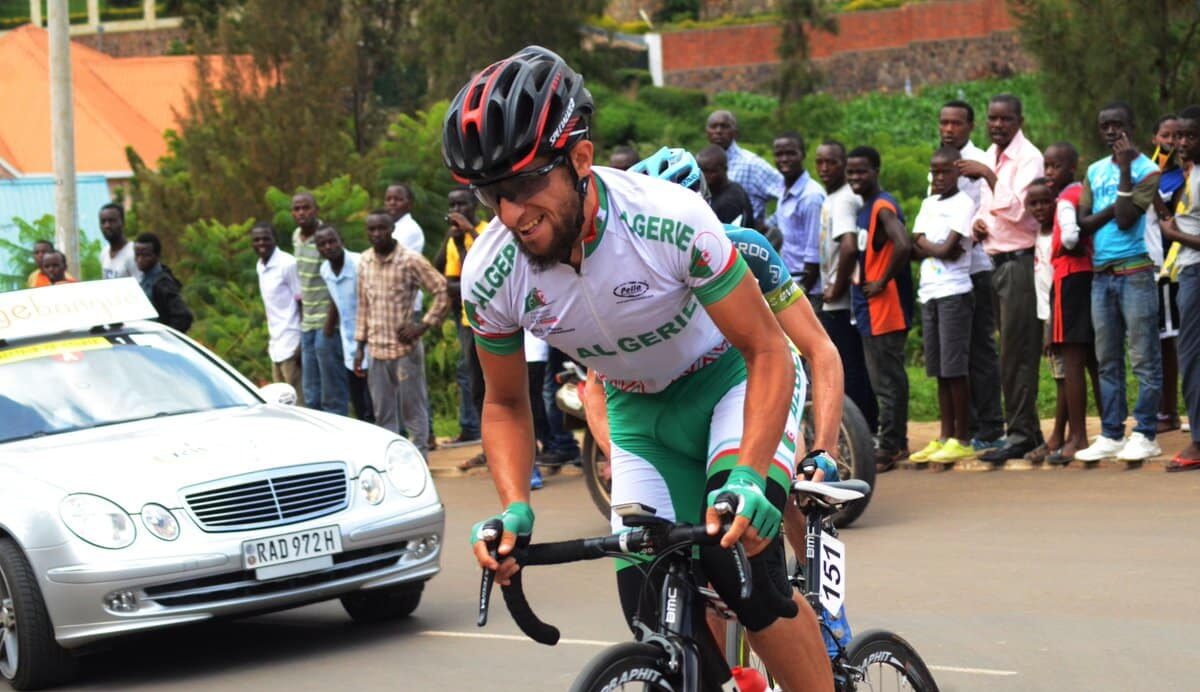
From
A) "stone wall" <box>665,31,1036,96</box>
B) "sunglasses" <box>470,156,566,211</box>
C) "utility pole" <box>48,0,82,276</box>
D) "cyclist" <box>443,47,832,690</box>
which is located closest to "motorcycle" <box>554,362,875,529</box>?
"cyclist" <box>443,47,832,690</box>

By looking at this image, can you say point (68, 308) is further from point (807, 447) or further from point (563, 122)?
point (563, 122)

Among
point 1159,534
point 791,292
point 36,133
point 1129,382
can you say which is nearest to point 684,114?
point 36,133

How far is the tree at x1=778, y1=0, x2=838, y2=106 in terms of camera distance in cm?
4994

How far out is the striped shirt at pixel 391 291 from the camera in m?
14.8

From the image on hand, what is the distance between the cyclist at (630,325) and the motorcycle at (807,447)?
15.6 ft

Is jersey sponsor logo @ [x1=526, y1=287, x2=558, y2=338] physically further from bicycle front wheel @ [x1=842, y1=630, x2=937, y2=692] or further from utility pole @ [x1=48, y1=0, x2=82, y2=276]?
utility pole @ [x1=48, y1=0, x2=82, y2=276]

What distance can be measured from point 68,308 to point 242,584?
2.57m

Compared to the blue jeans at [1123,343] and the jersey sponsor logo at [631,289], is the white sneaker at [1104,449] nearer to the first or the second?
the blue jeans at [1123,343]

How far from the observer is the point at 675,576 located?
14.8 feet

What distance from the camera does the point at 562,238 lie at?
4.42 metres

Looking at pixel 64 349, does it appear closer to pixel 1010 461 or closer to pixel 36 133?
pixel 1010 461

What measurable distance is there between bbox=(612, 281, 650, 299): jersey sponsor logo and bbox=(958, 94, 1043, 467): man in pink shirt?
8.59m

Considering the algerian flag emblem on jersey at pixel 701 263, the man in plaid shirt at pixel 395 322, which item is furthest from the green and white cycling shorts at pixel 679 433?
the man in plaid shirt at pixel 395 322

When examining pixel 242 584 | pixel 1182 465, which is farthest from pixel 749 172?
pixel 242 584
